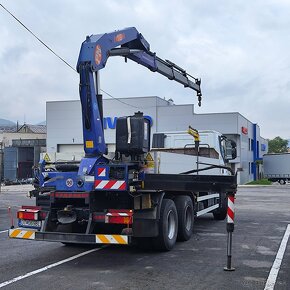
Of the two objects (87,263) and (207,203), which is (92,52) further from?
(207,203)

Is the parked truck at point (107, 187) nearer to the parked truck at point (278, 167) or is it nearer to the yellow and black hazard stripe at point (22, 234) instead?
the yellow and black hazard stripe at point (22, 234)

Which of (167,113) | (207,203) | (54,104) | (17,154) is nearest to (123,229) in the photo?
(207,203)

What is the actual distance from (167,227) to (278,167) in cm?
5160

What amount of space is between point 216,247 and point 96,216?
9.97 feet

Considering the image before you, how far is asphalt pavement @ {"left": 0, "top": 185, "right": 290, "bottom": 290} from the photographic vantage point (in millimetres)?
6816

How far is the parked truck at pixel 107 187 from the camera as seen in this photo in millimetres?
8250

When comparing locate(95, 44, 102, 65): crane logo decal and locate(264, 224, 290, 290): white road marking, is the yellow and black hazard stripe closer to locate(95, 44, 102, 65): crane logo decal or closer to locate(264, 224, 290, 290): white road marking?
locate(95, 44, 102, 65): crane logo decal

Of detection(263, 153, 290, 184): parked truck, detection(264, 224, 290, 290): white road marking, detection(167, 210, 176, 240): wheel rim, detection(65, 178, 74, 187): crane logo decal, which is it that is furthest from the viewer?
detection(263, 153, 290, 184): parked truck

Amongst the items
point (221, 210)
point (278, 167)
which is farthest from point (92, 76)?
point (278, 167)

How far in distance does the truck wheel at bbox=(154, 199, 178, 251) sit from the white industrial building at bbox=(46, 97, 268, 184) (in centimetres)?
3861

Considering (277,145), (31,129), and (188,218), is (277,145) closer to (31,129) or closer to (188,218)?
(31,129)

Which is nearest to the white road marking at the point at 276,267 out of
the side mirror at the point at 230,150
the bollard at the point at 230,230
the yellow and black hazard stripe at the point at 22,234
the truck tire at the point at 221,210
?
the bollard at the point at 230,230

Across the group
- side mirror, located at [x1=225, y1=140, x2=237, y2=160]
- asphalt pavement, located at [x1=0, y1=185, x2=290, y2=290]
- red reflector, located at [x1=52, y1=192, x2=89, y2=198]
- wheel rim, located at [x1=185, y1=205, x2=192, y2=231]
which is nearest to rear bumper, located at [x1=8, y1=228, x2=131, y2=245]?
asphalt pavement, located at [x1=0, y1=185, x2=290, y2=290]

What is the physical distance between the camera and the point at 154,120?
2016 inches
